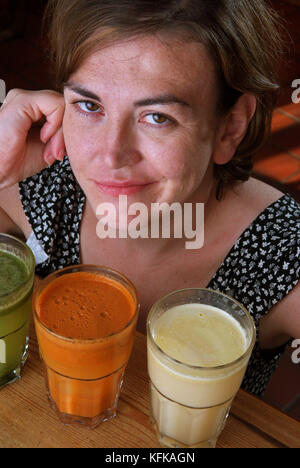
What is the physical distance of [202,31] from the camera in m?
0.99

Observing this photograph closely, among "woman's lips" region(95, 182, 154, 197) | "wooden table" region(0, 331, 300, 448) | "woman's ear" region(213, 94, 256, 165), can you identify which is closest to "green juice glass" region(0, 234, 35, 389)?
"wooden table" region(0, 331, 300, 448)

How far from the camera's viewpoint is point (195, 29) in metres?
0.98

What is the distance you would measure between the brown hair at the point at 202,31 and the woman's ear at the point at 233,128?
2 centimetres

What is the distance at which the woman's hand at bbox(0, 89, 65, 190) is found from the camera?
116 cm

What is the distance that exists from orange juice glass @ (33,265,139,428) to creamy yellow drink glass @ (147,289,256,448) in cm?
5

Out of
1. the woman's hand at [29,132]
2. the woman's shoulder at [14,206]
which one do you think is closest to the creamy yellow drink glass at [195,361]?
the woman's hand at [29,132]

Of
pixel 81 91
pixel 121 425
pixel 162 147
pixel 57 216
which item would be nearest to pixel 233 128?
pixel 162 147

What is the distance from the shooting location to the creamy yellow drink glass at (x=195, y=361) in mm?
805

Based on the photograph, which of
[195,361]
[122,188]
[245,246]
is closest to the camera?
[195,361]

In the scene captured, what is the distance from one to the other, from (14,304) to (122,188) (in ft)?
0.98

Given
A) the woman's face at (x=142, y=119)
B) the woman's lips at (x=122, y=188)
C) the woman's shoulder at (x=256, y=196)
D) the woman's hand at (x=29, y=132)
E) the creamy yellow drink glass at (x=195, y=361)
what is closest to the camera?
the creamy yellow drink glass at (x=195, y=361)

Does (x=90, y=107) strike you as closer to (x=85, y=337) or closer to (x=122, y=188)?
(x=122, y=188)

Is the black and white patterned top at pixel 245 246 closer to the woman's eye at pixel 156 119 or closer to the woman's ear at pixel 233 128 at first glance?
the woman's ear at pixel 233 128

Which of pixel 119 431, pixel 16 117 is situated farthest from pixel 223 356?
pixel 16 117
